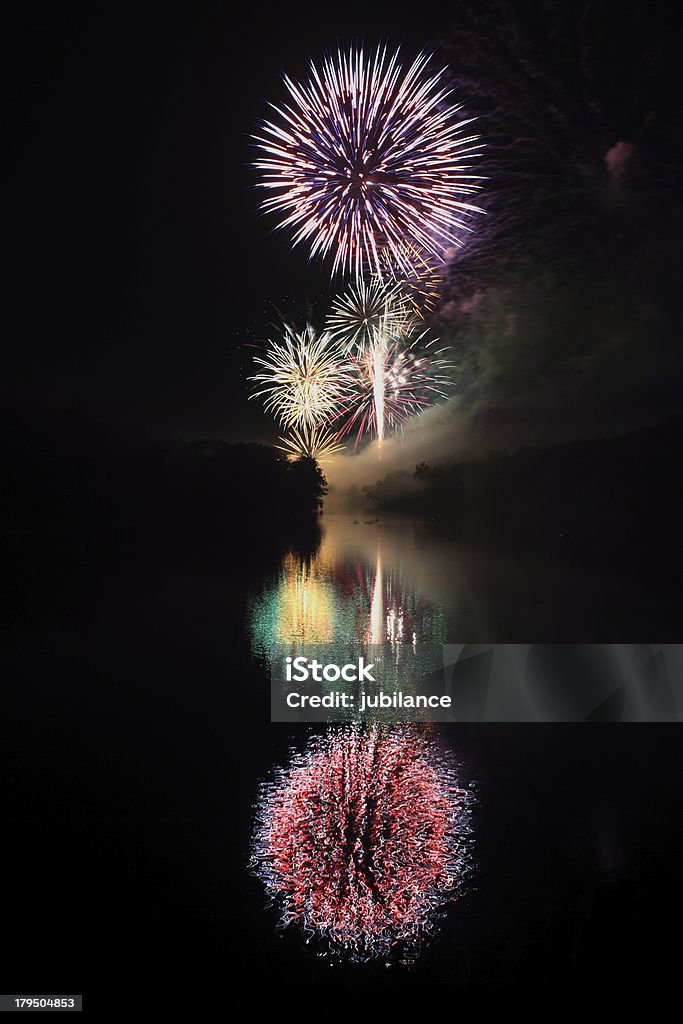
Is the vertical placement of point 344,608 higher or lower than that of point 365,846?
higher

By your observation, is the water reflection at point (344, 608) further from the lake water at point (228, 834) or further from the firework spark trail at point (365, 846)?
the firework spark trail at point (365, 846)

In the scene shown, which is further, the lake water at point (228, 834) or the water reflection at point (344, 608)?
the water reflection at point (344, 608)

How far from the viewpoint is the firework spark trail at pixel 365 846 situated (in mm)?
5988

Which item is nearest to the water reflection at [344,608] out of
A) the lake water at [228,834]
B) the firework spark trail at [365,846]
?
the lake water at [228,834]

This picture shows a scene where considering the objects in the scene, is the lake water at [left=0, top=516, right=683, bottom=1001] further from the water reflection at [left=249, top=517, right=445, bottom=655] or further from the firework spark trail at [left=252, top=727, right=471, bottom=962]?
the water reflection at [left=249, top=517, right=445, bottom=655]

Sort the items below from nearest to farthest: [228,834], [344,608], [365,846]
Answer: [365,846] < [228,834] < [344,608]

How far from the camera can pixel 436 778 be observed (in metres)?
8.99

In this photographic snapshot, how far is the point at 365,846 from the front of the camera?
7.12 metres

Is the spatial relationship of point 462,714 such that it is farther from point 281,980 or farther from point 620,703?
point 281,980

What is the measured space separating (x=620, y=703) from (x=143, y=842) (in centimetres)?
853

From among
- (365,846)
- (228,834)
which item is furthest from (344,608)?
(365,846)

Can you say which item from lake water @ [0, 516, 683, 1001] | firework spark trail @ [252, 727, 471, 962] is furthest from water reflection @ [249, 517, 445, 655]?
firework spark trail @ [252, 727, 471, 962]

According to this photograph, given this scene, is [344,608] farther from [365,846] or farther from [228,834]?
[365,846]

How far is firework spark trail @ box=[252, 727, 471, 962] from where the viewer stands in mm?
5988
